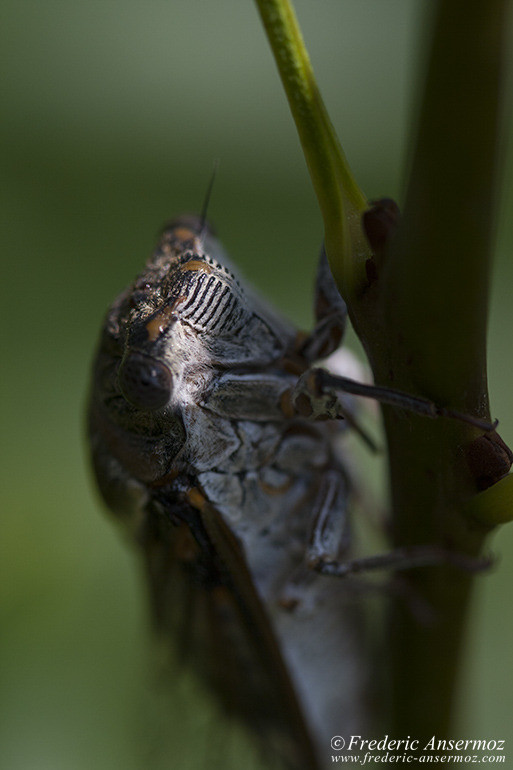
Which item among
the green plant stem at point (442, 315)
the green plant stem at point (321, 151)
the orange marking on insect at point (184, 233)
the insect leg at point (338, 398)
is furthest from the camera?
the orange marking on insect at point (184, 233)

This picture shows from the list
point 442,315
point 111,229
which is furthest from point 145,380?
point 111,229

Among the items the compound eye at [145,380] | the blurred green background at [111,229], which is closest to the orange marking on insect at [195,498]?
the compound eye at [145,380]

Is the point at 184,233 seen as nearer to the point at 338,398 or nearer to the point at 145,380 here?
the point at 145,380

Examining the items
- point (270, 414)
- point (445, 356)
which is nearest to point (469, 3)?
point (445, 356)

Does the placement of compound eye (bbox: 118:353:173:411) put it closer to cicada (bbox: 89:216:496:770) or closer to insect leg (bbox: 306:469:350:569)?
cicada (bbox: 89:216:496:770)

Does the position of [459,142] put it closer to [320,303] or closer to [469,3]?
[469,3]

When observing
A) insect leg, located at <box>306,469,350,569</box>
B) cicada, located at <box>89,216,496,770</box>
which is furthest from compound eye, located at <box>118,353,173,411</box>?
insect leg, located at <box>306,469,350,569</box>

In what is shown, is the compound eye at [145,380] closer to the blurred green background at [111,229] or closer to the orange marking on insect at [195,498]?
the orange marking on insect at [195,498]
